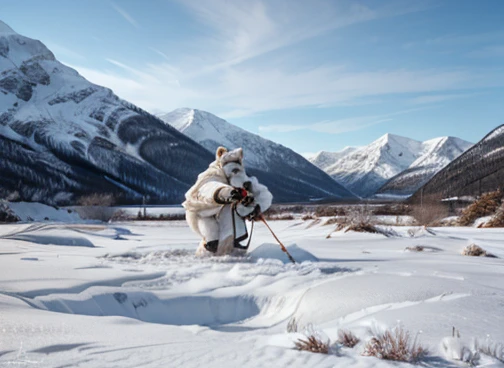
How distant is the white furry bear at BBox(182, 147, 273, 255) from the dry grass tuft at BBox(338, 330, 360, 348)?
3.70m

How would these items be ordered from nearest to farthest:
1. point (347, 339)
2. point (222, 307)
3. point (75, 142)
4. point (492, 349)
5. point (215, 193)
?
point (492, 349)
point (347, 339)
point (222, 307)
point (215, 193)
point (75, 142)

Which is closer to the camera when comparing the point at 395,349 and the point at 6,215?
the point at 395,349

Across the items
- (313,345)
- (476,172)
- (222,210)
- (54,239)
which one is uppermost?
(476,172)

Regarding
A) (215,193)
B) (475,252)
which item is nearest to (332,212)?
(475,252)

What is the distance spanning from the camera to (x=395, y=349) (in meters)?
1.81

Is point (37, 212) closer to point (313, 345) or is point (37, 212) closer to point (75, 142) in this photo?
point (313, 345)

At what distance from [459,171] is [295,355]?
54.8m

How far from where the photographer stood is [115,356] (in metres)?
1.82

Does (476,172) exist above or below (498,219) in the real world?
above

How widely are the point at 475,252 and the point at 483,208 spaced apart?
896 centimetres

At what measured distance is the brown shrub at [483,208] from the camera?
13684 mm

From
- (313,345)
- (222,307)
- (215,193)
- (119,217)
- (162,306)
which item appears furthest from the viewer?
(119,217)

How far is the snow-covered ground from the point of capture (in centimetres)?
186

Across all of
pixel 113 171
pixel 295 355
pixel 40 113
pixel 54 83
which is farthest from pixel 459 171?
pixel 54 83
